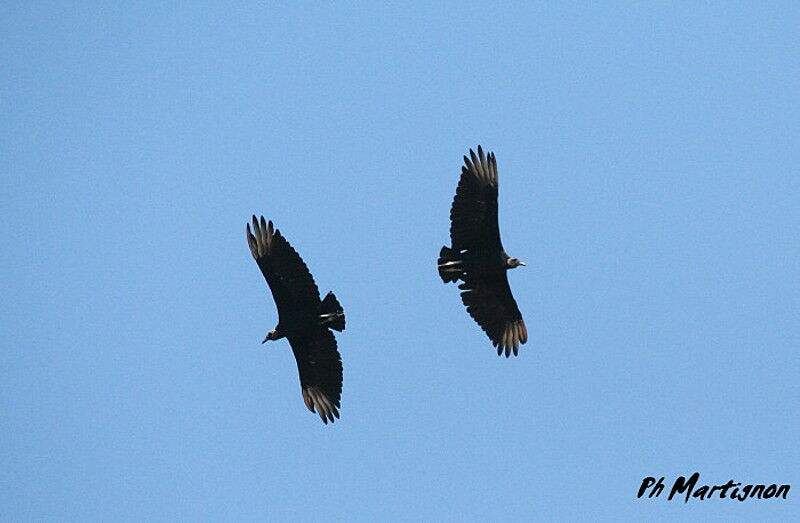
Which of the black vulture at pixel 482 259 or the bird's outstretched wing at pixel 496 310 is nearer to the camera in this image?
the black vulture at pixel 482 259

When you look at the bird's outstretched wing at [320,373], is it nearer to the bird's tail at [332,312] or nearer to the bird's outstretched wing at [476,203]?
the bird's tail at [332,312]

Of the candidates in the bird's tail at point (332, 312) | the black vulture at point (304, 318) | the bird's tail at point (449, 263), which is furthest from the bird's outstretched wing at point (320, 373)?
the bird's tail at point (449, 263)

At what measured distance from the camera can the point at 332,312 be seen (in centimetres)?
3002

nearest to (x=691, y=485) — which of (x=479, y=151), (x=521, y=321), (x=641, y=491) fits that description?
(x=641, y=491)

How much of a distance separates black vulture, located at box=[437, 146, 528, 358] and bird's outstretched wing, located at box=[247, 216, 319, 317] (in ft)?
9.99

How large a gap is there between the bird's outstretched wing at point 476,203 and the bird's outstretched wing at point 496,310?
4.32 feet

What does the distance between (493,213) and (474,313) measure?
2.90 metres

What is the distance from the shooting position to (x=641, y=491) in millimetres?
28312

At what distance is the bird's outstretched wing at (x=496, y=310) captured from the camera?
31.3 m

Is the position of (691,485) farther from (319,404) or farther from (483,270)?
(319,404)

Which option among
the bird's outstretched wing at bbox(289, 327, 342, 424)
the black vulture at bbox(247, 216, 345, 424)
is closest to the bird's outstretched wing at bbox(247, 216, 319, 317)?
the black vulture at bbox(247, 216, 345, 424)

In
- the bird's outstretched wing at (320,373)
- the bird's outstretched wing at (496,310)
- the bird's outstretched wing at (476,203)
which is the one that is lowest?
the bird's outstretched wing at (320,373)

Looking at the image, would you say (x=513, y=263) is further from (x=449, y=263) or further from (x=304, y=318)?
(x=304, y=318)

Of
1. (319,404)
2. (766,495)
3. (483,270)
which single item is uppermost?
(483,270)
